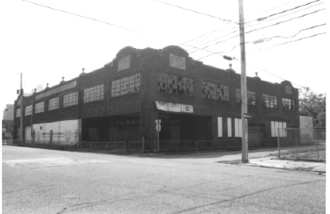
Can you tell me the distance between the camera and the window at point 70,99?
38.6 m

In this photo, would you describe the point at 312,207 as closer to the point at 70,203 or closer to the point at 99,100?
the point at 70,203

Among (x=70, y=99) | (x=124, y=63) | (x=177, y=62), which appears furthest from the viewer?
(x=70, y=99)

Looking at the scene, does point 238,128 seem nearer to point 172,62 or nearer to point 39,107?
point 172,62

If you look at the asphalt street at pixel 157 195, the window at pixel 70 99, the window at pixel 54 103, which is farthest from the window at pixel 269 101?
the asphalt street at pixel 157 195

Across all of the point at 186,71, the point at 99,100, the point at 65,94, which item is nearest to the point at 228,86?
the point at 186,71

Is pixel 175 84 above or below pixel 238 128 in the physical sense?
above

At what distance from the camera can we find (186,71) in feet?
97.3

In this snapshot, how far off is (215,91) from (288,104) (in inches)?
711

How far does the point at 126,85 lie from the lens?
29.5 meters

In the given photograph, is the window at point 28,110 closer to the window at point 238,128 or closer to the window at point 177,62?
the window at point 177,62

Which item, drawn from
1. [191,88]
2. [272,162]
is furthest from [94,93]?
[272,162]

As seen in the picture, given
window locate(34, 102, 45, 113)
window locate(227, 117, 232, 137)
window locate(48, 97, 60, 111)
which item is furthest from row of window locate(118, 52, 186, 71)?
window locate(34, 102, 45, 113)

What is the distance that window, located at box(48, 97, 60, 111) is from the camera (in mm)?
43350

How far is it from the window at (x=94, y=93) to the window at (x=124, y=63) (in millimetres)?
4216
